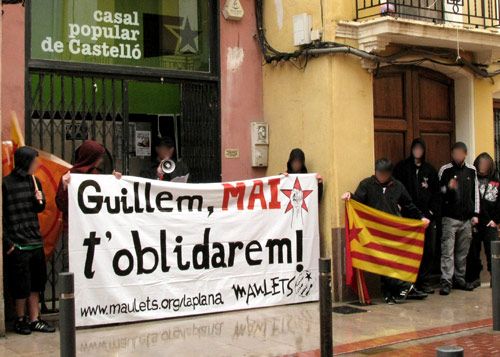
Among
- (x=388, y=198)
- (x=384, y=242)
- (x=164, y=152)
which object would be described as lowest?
(x=384, y=242)

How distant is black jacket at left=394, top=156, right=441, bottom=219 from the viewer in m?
10.4

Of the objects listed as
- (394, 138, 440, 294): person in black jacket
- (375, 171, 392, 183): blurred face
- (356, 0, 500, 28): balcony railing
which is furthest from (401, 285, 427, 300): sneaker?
(356, 0, 500, 28): balcony railing

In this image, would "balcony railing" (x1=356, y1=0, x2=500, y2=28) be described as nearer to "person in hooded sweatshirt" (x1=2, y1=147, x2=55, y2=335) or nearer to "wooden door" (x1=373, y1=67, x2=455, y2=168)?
"wooden door" (x1=373, y1=67, x2=455, y2=168)

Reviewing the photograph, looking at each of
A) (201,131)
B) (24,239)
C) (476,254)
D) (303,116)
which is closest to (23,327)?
(24,239)

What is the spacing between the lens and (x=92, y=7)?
9.39 meters

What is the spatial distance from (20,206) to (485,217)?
693cm

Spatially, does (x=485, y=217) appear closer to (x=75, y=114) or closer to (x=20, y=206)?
(x=75, y=114)

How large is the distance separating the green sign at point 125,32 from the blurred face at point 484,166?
4.49 metres

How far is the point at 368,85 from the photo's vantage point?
1017cm

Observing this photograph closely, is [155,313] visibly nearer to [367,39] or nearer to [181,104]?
[181,104]

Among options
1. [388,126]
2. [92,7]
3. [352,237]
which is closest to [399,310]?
[352,237]

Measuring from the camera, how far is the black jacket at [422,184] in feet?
34.2

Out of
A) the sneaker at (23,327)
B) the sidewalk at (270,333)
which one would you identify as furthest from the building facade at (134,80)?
the sidewalk at (270,333)

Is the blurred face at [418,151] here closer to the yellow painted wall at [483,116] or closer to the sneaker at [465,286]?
the yellow painted wall at [483,116]
